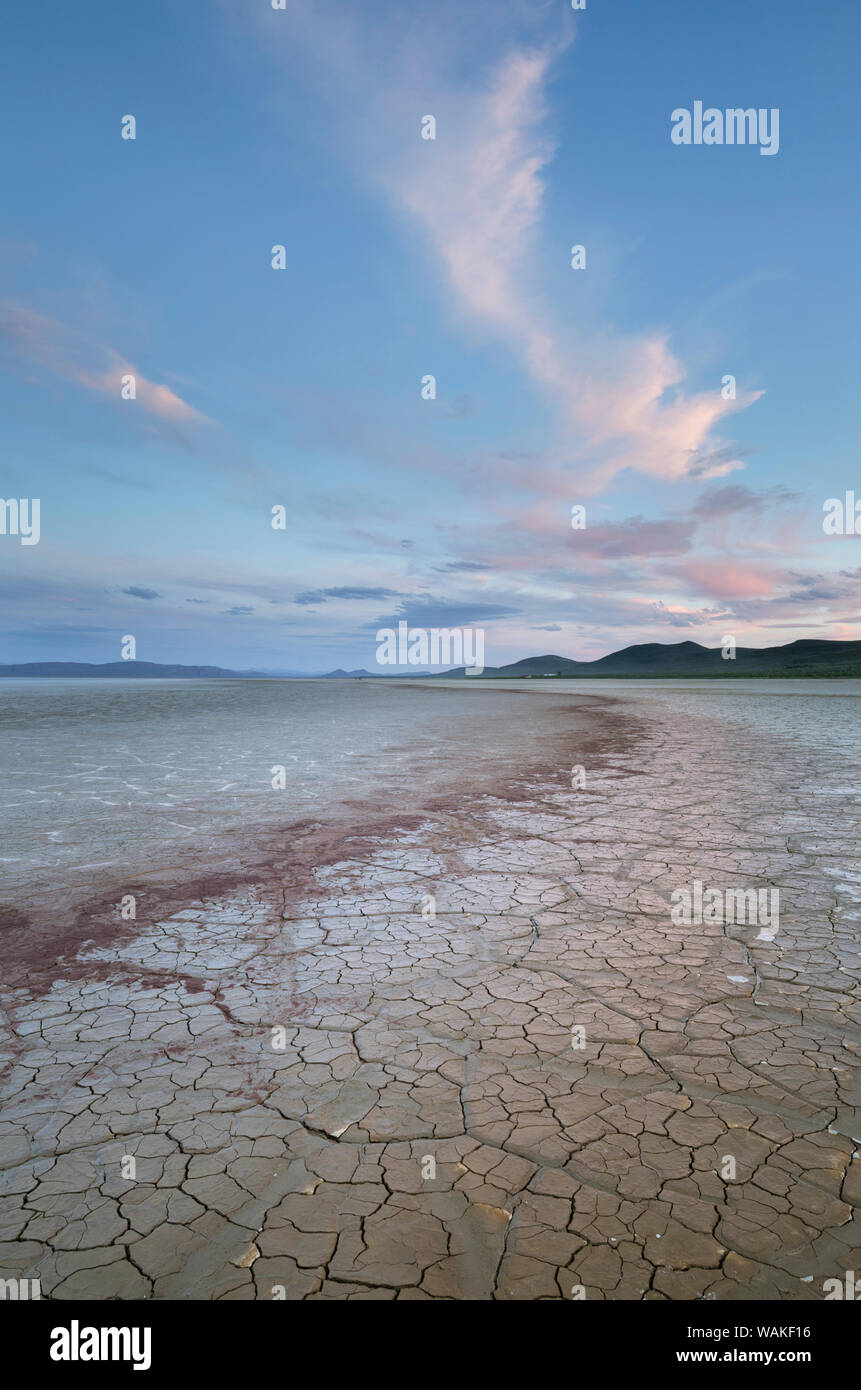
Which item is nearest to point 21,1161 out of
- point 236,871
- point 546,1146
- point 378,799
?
point 546,1146

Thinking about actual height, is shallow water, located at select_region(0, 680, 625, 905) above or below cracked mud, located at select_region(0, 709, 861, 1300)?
above

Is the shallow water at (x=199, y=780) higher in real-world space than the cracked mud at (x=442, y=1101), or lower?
higher

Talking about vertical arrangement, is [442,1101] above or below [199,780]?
below

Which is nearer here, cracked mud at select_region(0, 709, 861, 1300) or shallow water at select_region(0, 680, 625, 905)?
cracked mud at select_region(0, 709, 861, 1300)

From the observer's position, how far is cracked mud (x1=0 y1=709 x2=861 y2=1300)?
190cm

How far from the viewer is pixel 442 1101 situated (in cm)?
260

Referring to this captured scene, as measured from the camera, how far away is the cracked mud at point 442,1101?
6.23 ft

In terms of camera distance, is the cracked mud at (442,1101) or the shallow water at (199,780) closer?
the cracked mud at (442,1101)

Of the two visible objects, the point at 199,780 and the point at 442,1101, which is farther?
the point at 199,780
